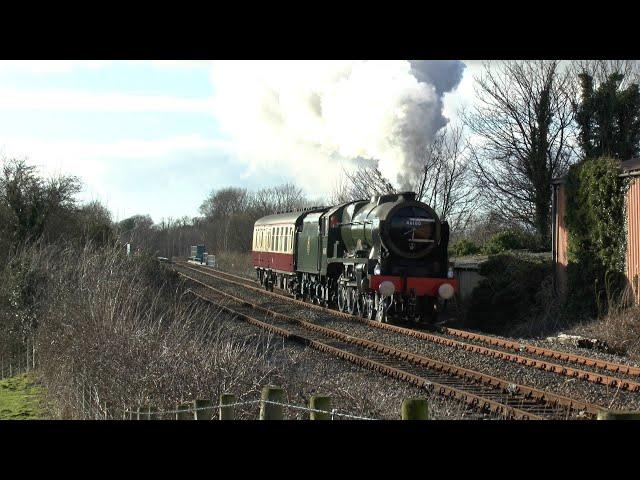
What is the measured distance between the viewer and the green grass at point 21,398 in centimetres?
1104

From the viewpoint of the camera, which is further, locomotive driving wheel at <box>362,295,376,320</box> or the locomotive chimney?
locomotive driving wheel at <box>362,295,376,320</box>

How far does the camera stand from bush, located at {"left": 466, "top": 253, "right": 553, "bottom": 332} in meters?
20.3

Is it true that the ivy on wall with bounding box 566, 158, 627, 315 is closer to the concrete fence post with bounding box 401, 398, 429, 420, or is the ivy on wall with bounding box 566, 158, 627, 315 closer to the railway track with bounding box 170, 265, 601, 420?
the railway track with bounding box 170, 265, 601, 420

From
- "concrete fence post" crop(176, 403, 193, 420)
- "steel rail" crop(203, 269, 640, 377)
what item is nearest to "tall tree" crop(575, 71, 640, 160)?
"steel rail" crop(203, 269, 640, 377)

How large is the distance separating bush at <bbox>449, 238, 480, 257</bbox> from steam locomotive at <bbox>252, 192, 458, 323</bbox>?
687 centimetres

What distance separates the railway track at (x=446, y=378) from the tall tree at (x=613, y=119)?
16.4 metres

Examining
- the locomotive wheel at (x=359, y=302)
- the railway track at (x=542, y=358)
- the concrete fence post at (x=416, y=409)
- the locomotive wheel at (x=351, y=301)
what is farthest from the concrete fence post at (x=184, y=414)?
the locomotive wheel at (x=351, y=301)

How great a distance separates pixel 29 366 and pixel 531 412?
1082 cm

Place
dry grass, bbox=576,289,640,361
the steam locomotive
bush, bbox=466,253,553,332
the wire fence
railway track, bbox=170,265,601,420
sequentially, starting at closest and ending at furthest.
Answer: the wire fence < railway track, bbox=170,265,601,420 < dry grass, bbox=576,289,640,361 < the steam locomotive < bush, bbox=466,253,553,332

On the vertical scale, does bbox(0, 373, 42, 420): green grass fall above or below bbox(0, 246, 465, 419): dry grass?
below

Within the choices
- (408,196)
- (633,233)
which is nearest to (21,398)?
(408,196)

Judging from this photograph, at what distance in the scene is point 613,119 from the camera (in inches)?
1149

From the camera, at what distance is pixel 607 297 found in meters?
17.6

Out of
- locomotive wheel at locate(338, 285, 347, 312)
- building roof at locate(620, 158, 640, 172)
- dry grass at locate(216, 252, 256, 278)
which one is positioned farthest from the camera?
dry grass at locate(216, 252, 256, 278)
